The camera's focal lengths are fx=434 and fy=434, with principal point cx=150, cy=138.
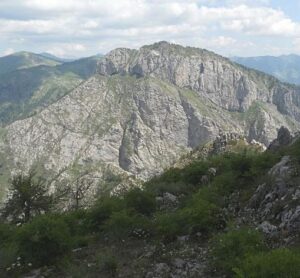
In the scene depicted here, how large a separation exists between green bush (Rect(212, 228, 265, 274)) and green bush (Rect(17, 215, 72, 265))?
10.2 m

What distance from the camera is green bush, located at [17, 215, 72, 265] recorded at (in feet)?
85.5

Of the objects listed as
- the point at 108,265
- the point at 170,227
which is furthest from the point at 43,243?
the point at 170,227

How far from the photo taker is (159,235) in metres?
28.1

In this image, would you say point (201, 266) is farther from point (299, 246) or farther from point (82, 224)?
point (82, 224)

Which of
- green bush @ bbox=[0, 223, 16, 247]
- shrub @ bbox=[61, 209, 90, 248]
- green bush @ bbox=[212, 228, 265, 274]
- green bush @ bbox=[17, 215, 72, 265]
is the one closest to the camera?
green bush @ bbox=[212, 228, 265, 274]

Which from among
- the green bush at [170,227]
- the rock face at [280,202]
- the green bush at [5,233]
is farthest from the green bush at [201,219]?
the green bush at [5,233]

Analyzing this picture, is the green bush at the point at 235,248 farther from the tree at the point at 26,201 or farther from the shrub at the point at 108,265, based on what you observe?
the tree at the point at 26,201

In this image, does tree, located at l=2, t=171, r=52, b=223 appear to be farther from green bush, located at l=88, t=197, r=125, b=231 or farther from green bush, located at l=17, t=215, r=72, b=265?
green bush, located at l=17, t=215, r=72, b=265

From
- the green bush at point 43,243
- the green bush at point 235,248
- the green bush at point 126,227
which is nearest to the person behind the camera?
the green bush at point 235,248

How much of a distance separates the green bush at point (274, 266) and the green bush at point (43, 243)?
1394 centimetres

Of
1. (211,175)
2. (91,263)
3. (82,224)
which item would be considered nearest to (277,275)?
(91,263)

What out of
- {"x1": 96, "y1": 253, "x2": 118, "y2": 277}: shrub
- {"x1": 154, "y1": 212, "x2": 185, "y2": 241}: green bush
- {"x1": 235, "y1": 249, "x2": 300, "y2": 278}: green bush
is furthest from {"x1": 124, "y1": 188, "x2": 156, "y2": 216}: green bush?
{"x1": 235, "y1": 249, "x2": 300, "y2": 278}: green bush

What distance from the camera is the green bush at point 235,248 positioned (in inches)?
760

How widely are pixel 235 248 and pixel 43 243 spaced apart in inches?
477
